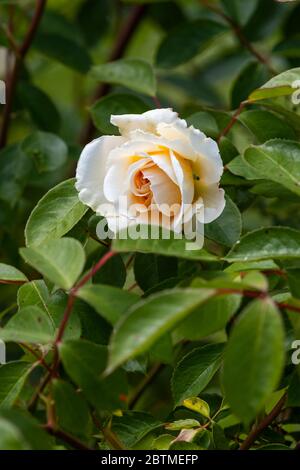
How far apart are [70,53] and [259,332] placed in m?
0.95

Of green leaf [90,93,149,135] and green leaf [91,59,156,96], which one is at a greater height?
green leaf [91,59,156,96]

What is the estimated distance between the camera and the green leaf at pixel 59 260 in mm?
710

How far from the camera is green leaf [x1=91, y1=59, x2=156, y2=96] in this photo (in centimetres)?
114

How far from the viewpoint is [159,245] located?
733 mm

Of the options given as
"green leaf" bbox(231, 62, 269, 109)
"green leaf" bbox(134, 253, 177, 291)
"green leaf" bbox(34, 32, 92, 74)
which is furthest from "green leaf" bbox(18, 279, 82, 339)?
"green leaf" bbox(34, 32, 92, 74)

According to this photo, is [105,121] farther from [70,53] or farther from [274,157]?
[70,53]

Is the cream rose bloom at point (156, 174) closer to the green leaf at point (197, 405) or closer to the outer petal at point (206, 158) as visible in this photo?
the outer petal at point (206, 158)

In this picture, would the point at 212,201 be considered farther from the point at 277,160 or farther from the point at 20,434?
the point at 20,434

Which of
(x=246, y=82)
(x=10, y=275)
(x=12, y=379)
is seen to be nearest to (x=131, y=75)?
(x=246, y=82)

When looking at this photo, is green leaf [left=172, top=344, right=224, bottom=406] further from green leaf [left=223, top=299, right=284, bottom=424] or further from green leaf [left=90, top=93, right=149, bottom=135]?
green leaf [left=90, top=93, right=149, bottom=135]

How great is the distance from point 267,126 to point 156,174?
0.21 m

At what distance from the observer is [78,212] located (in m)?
0.87

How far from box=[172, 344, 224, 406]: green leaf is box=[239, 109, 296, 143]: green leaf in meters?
0.26

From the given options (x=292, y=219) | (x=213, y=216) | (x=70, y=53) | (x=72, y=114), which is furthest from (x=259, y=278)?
(x=72, y=114)
